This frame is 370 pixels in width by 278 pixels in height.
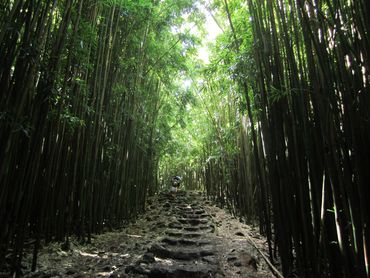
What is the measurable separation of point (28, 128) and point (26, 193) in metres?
0.52

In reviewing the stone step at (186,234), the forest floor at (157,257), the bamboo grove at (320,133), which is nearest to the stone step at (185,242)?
the forest floor at (157,257)

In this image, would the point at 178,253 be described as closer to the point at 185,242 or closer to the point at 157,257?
the point at 157,257

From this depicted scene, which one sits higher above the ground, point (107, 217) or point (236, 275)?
point (107, 217)

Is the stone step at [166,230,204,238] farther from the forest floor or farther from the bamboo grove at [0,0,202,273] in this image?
the bamboo grove at [0,0,202,273]

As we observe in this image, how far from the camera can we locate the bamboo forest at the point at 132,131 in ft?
5.52

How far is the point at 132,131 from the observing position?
567cm

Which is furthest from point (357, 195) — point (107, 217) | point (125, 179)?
point (125, 179)

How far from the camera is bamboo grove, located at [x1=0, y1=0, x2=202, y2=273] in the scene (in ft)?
6.77

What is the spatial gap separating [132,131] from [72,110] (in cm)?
235

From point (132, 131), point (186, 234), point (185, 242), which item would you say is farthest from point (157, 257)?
point (132, 131)

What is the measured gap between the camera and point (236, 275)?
8.98 ft


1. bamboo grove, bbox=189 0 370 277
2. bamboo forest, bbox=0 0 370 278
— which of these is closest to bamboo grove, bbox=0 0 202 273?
bamboo forest, bbox=0 0 370 278

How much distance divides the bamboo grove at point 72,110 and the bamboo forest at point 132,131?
0.06 ft

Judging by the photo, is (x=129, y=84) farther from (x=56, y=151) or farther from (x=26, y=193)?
(x=26, y=193)
